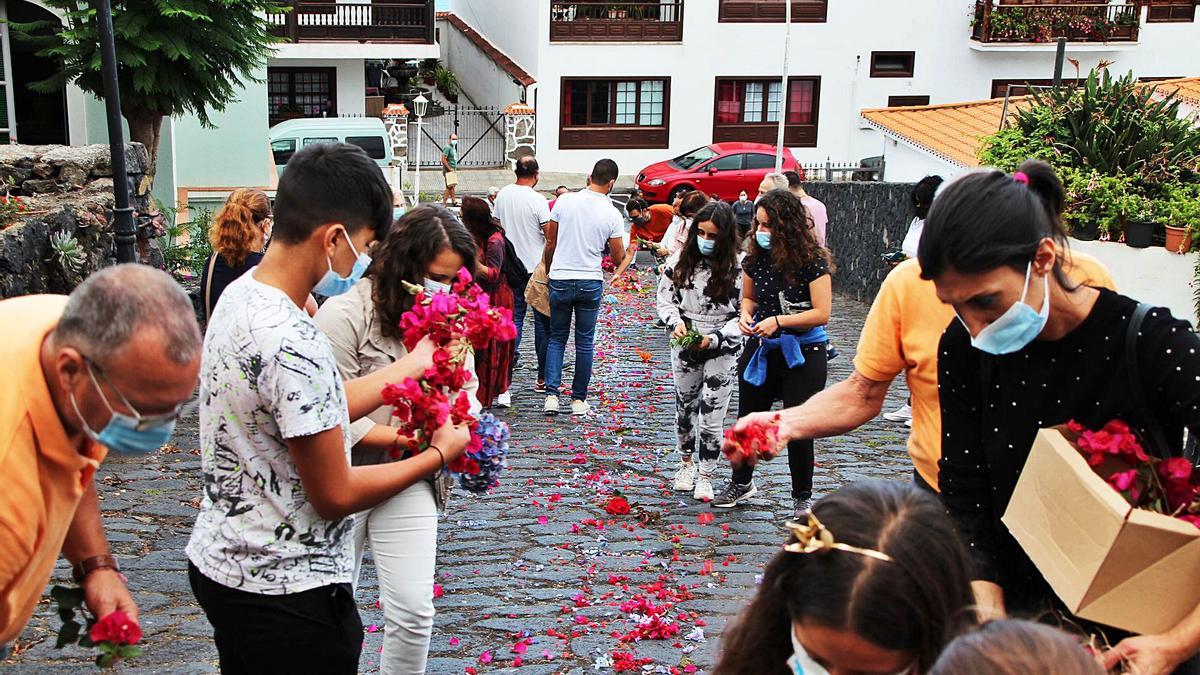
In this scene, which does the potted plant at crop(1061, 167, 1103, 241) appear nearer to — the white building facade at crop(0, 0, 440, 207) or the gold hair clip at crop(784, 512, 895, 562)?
the white building facade at crop(0, 0, 440, 207)

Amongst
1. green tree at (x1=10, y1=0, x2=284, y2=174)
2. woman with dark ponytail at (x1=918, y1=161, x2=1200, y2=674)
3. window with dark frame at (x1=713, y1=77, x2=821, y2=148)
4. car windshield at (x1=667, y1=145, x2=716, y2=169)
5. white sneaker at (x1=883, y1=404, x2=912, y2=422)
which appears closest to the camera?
woman with dark ponytail at (x1=918, y1=161, x2=1200, y2=674)

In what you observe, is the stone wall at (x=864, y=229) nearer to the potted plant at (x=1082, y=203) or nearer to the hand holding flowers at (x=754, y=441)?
the potted plant at (x=1082, y=203)

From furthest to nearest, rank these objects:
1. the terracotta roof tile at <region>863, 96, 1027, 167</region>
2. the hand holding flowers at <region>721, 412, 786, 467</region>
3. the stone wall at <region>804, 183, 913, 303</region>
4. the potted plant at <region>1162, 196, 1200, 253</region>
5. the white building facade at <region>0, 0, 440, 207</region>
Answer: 1. the terracotta roof tile at <region>863, 96, 1027, 167</region>
2. the stone wall at <region>804, 183, 913, 303</region>
3. the white building facade at <region>0, 0, 440, 207</region>
4. the potted plant at <region>1162, 196, 1200, 253</region>
5. the hand holding flowers at <region>721, 412, 786, 467</region>

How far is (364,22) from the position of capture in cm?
3197

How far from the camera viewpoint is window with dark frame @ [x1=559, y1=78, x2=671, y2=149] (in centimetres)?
3569

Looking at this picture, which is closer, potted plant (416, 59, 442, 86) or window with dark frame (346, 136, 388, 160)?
window with dark frame (346, 136, 388, 160)

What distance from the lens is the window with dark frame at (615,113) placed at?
117 feet

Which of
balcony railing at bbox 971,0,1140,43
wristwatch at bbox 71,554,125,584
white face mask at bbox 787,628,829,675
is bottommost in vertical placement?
wristwatch at bbox 71,554,125,584

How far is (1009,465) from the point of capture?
3324mm

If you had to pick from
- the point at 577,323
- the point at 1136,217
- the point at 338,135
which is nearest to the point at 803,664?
the point at 577,323

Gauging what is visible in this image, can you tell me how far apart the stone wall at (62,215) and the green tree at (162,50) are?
7.51 ft

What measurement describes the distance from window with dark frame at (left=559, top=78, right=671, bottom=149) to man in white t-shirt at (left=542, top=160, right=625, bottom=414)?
25.6m

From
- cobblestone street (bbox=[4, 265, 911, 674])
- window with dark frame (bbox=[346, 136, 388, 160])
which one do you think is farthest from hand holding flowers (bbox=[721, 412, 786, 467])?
window with dark frame (bbox=[346, 136, 388, 160])

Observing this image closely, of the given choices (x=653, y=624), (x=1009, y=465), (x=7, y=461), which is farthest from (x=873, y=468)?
(x=7, y=461)
